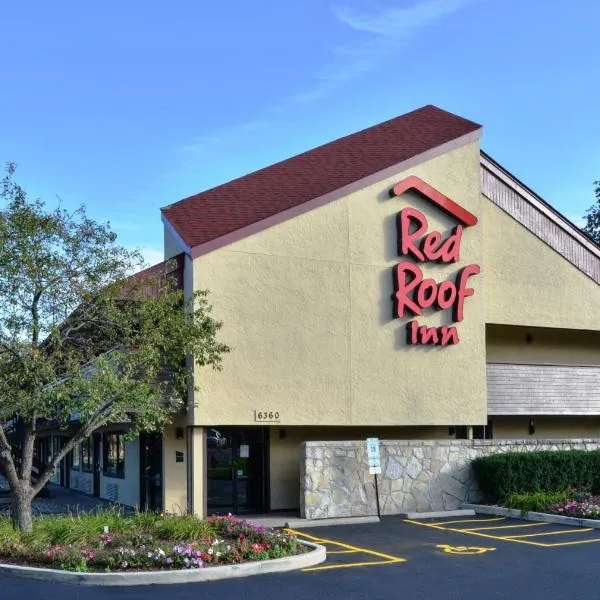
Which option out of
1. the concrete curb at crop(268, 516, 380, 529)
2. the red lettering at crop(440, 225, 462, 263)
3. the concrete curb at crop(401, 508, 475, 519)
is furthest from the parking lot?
the red lettering at crop(440, 225, 462, 263)

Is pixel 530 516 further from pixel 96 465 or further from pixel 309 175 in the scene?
pixel 96 465

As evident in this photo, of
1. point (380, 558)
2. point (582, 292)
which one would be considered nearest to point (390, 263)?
point (582, 292)

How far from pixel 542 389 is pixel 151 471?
11.7 m

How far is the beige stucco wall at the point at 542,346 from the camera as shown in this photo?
2630 cm

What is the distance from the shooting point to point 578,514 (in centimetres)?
1822

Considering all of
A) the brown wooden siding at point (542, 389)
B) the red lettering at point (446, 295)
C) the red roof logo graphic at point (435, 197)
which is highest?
the red roof logo graphic at point (435, 197)

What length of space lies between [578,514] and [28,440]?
12.0 metres

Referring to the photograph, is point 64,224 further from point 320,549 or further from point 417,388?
point 417,388

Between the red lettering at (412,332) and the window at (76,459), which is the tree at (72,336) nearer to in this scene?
the red lettering at (412,332)

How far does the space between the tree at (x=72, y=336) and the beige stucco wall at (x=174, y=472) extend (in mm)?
3470

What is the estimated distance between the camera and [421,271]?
21.3 meters

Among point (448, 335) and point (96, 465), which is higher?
point (448, 335)

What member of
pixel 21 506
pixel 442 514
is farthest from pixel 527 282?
pixel 21 506

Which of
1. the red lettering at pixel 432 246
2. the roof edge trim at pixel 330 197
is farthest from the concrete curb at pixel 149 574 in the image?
the red lettering at pixel 432 246
